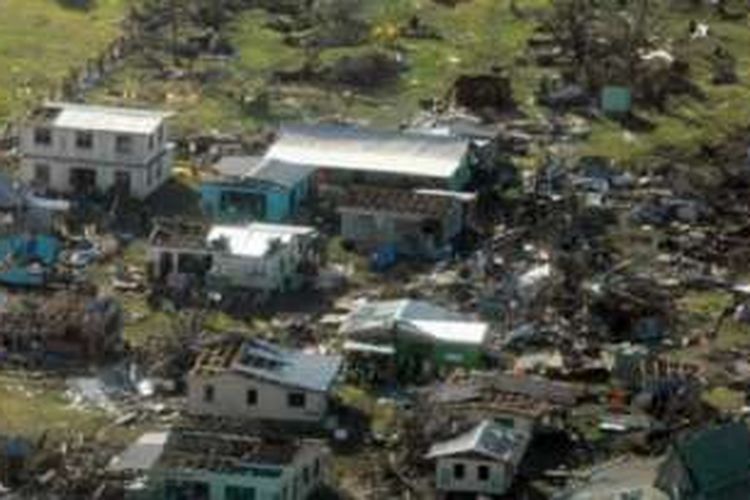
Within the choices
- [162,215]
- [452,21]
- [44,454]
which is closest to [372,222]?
[162,215]

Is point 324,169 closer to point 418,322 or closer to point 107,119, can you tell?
point 107,119

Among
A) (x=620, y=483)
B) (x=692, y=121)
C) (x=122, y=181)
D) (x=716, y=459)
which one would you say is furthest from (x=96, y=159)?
(x=716, y=459)

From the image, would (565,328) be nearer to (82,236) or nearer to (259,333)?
(259,333)

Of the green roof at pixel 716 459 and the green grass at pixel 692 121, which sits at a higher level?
the green roof at pixel 716 459

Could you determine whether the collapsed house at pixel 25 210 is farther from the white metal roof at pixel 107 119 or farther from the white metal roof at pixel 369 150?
the white metal roof at pixel 369 150

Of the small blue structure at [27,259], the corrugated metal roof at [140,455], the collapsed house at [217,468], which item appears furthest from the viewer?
the small blue structure at [27,259]

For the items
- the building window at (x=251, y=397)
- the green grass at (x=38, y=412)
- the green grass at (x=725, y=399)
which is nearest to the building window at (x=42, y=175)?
the green grass at (x=38, y=412)

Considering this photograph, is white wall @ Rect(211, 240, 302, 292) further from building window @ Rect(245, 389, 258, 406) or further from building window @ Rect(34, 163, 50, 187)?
building window @ Rect(34, 163, 50, 187)
